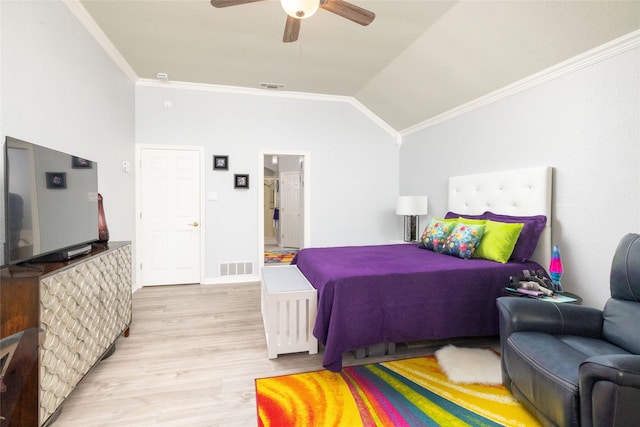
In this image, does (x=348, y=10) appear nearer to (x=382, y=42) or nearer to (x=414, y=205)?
(x=382, y=42)

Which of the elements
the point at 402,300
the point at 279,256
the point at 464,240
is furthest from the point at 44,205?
the point at 279,256

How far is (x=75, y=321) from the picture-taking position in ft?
5.67

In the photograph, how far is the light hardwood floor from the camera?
5.54ft

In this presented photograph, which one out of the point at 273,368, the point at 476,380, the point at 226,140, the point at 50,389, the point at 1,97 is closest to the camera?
the point at 50,389

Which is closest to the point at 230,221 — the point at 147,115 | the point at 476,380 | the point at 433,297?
the point at 147,115

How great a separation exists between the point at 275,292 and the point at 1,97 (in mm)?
2058

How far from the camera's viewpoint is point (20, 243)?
1517mm

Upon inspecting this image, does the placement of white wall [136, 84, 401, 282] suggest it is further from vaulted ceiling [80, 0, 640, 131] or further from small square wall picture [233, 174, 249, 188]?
vaulted ceiling [80, 0, 640, 131]

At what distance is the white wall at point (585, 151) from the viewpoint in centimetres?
212

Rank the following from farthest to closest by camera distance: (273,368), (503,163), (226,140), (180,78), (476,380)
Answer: (226,140)
(180,78)
(503,163)
(273,368)
(476,380)

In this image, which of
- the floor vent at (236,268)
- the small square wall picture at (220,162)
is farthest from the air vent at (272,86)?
the floor vent at (236,268)

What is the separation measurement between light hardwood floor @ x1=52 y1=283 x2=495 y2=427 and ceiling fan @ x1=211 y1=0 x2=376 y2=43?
239 cm

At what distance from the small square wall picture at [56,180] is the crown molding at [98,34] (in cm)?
158

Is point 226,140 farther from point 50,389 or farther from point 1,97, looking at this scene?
point 50,389
